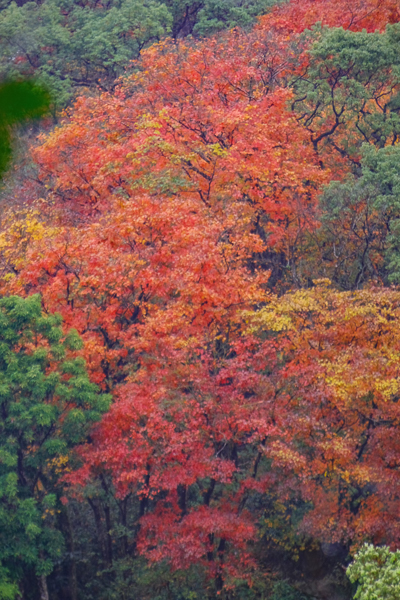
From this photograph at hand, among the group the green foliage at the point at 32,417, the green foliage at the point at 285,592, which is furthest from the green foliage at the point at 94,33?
the green foliage at the point at 285,592

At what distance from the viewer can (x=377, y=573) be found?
12.9 m

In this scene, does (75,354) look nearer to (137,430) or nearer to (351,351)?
(137,430)

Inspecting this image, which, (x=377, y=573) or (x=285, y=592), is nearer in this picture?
(x=377, y=573)

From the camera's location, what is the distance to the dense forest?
711 inches

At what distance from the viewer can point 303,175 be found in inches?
1014

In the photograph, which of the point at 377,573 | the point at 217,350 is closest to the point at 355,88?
the point at 217,350

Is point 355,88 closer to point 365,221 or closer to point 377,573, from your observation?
point 365,221

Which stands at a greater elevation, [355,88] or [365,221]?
[355,88]

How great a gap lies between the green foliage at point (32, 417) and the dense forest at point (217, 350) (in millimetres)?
70

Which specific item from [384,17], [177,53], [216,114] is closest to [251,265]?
[216,114]

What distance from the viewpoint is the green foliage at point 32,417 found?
1766cm

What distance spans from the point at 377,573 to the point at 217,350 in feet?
32.3

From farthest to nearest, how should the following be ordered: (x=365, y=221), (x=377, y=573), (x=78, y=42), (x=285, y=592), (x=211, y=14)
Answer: (x=211, y=14)
(x=78, y=42)
(x=365, y=221)
(x=285, y=592)
(x=377, y=573)

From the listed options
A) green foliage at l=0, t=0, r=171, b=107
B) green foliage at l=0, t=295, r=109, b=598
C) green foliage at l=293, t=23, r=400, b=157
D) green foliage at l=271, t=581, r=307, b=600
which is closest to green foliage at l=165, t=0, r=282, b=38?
green foliage at l=0, t=0, r=171, b=107
